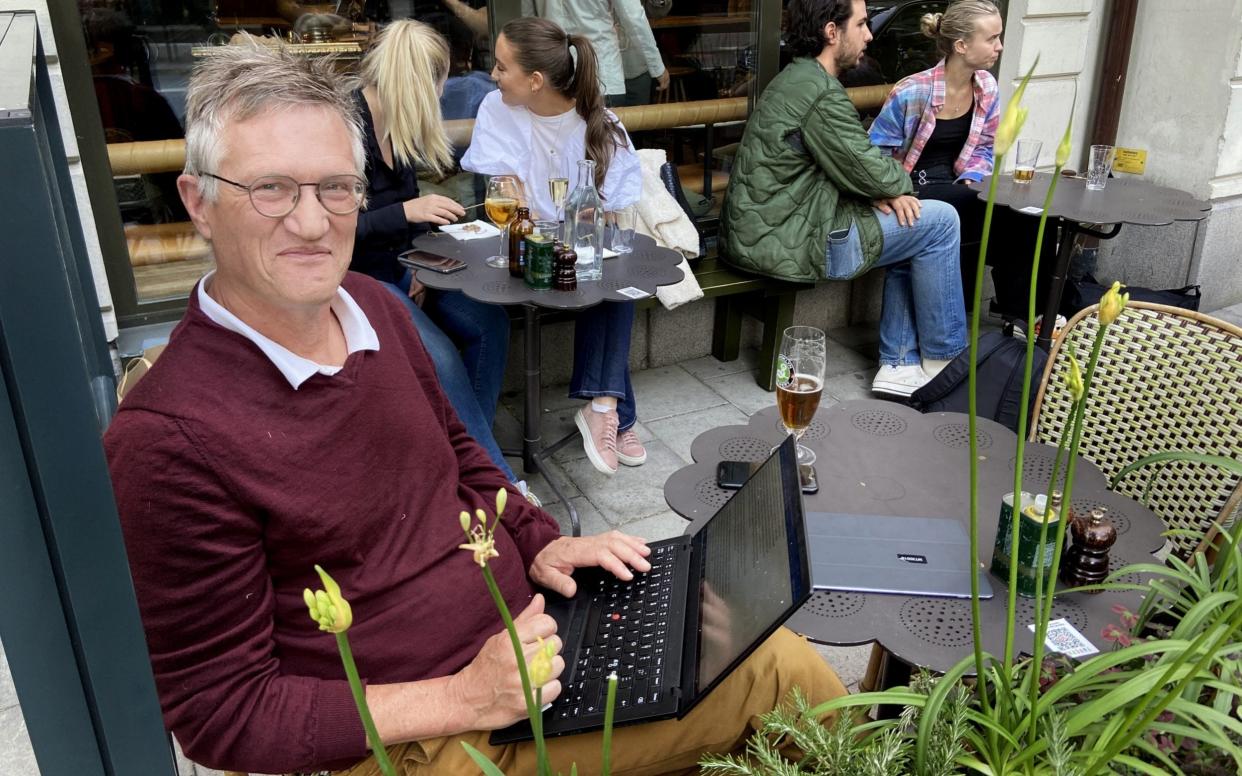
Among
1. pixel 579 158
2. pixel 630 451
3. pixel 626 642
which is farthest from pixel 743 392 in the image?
pixel 626 642

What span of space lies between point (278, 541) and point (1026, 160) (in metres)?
4.00

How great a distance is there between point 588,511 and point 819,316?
2114 mm

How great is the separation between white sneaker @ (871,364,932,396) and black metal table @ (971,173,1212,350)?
0.52m

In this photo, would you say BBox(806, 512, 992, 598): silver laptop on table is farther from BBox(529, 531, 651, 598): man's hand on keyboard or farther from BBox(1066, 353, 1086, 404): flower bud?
BBox(1066, 353, 1086, 404): flower bud

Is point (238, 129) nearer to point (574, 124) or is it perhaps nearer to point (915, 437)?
point (915, 437)

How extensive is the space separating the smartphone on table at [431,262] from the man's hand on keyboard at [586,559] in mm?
1651

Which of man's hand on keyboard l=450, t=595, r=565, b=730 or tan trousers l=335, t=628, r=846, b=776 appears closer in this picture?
man's hand on keyboard l=450, t=595, r=565, b=730

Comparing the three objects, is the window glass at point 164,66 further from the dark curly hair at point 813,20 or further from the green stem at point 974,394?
the green stem at point 974,394

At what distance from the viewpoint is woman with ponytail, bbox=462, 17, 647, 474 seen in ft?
11.9

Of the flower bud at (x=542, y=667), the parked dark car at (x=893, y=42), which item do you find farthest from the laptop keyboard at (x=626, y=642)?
the parked dark car at (x=893, y=42)

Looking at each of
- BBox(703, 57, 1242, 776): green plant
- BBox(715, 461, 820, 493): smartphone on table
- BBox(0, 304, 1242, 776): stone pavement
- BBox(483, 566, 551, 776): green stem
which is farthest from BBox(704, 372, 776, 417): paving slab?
BBox(483, 566, 551, 776): green stem

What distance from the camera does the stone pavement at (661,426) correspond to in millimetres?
3320

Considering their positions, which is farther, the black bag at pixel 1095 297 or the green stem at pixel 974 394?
the black bag at pixel 1095 297

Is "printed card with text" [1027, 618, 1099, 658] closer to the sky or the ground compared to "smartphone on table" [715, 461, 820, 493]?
closer to the ground
